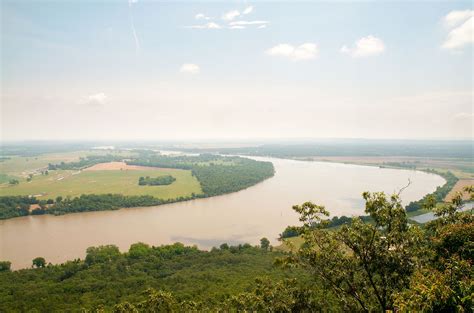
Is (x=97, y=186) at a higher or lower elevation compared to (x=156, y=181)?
lower

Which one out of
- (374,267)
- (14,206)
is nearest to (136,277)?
(374,267)

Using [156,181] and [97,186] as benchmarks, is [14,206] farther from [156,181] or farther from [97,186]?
[156,181]

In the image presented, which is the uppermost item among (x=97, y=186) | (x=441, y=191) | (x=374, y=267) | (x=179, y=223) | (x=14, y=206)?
(x=374, y=267)

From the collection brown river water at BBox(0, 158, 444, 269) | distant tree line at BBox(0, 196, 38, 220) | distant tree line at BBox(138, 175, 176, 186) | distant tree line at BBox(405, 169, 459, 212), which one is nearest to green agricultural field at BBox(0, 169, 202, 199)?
distant tree line at BBox(138, 175, 176, 186)

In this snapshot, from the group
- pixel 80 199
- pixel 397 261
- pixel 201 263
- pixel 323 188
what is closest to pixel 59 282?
pixel 201 263

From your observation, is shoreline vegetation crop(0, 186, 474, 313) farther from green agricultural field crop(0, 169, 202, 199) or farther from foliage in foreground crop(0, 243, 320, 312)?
green agricultural field crop(0, 169, 202, 199)

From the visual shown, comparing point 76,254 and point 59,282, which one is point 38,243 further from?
point 59,282

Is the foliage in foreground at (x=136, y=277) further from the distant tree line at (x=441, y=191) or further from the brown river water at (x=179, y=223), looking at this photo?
the distant tree line at (x=441, y=191)
